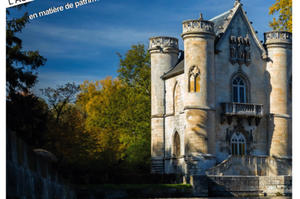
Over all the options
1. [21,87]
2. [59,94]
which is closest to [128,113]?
[59,94]

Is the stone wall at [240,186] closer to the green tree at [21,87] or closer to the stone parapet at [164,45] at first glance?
the green tree at [21,87]

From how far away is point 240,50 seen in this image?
1337 inches

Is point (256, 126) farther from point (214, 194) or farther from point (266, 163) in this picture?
point (214, 194)

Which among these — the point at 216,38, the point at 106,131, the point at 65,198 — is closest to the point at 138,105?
the point at 106,131

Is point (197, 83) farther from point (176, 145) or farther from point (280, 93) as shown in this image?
point (280, 93)

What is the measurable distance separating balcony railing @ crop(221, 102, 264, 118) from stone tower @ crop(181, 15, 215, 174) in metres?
1.09

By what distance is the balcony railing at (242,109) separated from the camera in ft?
107

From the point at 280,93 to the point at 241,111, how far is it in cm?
280

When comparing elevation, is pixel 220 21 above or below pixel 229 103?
above

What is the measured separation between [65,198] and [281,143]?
2361cm

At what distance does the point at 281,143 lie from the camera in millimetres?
33406

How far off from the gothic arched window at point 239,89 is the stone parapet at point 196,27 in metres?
3.93

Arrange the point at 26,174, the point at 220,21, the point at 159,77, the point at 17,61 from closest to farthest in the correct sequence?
1. the point at 26,174
2. the point at 17,61
3. the point at 220,21
4. the point at 159,77

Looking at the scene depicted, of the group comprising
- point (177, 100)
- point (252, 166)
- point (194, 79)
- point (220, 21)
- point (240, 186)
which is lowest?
point (240, 186)
